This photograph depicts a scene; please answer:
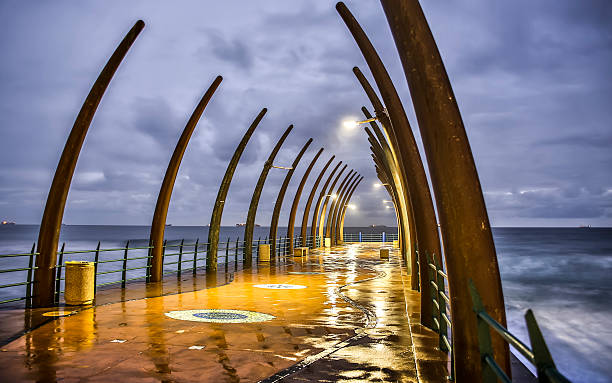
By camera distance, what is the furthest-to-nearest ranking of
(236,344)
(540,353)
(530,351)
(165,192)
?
1. (165,192)
2. (236,344)
3. (530,351)
4. (540,353)

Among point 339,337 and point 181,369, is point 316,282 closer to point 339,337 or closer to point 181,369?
point 339,337

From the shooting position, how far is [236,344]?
21.8 ft

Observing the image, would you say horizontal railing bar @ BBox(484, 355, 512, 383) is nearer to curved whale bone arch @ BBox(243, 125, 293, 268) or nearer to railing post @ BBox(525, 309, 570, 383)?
railing post @ BBox(525, 309, 570, 383)

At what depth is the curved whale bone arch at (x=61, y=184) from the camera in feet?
33.2

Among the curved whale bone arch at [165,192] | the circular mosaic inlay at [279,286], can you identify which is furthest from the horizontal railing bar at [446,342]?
the curved whale bone arch at [165,192]

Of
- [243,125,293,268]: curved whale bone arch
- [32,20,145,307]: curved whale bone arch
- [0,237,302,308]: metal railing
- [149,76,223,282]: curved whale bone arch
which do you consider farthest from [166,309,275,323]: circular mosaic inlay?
[243,125,293,268]: curved whale bone arch

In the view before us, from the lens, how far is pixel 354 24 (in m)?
8.23

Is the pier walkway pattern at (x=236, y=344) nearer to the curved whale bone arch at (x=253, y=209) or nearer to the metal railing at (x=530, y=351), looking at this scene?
the metal railing at (x=530, y=351)

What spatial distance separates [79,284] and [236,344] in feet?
17.7

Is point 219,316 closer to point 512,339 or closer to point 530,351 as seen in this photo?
point 512,339

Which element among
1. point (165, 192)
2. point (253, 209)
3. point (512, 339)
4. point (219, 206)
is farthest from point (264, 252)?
point (512, 339)

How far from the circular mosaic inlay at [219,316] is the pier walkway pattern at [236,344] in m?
0.04

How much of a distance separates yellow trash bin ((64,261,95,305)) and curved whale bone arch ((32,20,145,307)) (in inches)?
18.1

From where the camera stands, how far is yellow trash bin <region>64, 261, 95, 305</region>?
10.0 metres
